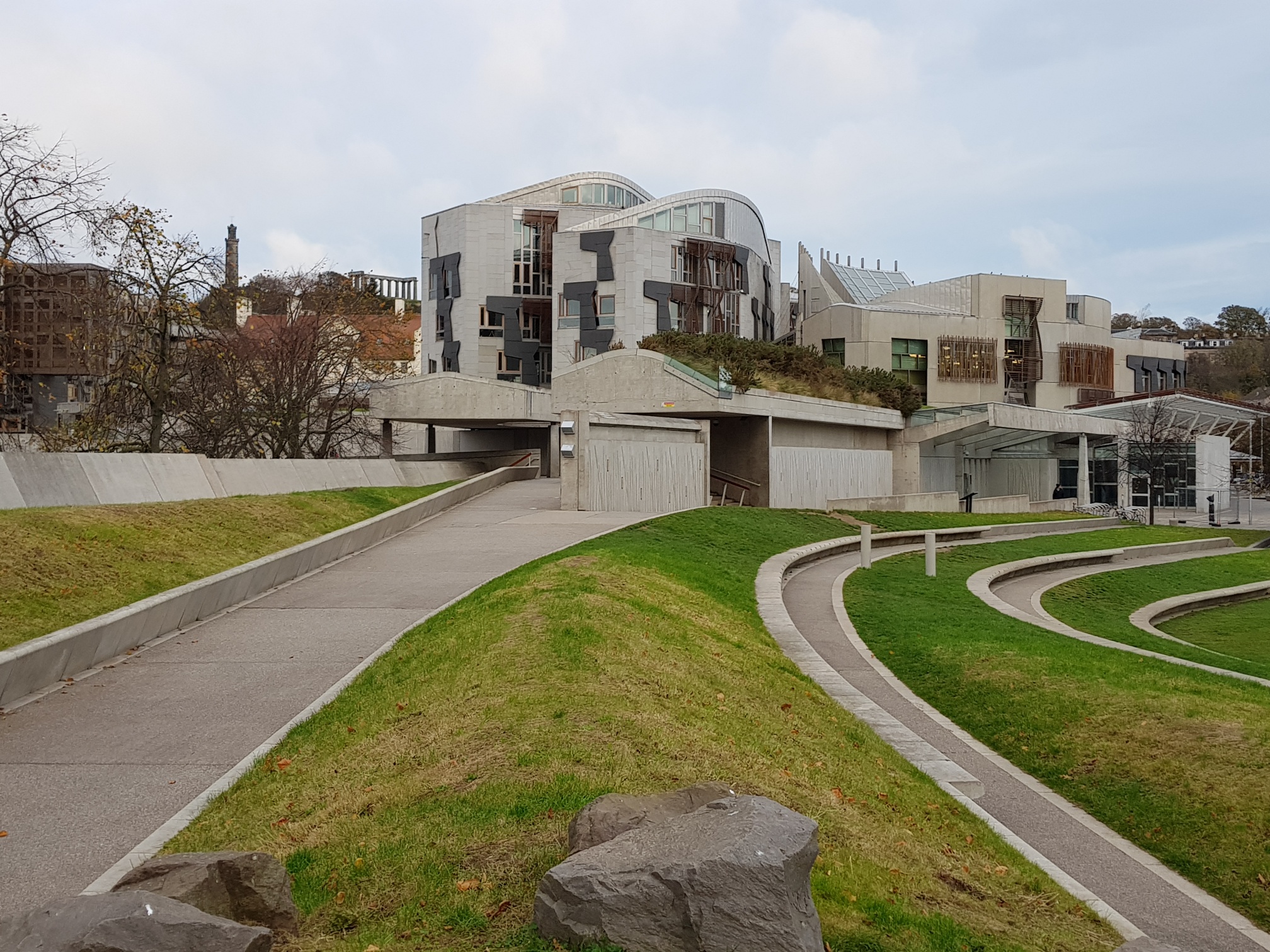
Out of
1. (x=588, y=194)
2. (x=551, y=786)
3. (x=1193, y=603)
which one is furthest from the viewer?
(x=588, y=194)

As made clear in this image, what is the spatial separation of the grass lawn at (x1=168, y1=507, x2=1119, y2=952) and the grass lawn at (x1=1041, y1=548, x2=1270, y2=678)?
9.15 metres

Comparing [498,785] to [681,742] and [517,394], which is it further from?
[517,394]

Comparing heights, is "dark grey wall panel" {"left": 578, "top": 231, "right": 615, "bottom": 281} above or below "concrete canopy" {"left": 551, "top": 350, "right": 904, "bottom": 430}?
above

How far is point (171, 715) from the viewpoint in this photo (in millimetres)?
10047

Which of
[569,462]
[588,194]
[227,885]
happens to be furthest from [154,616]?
[588,194]

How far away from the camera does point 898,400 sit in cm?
4753

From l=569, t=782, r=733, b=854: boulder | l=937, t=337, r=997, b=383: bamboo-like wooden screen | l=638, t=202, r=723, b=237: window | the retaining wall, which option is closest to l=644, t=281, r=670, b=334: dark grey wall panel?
l=638, t=202, r=723, b=237: window

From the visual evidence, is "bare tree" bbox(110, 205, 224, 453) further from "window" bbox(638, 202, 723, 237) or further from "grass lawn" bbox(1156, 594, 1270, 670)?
"window" bbox(638, 202, 723, 237)

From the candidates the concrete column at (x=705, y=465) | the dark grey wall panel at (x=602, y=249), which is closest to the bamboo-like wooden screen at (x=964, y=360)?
the dark grey wall panel at (x=602, y=249)

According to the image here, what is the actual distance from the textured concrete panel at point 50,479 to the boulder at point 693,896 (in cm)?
1320

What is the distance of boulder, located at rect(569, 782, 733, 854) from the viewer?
5434mm

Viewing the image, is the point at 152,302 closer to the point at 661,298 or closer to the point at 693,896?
the point at 693,896

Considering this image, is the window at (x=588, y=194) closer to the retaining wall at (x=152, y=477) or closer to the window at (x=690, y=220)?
the window at (x=690, y=220)

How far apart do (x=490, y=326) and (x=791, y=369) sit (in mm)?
29503
